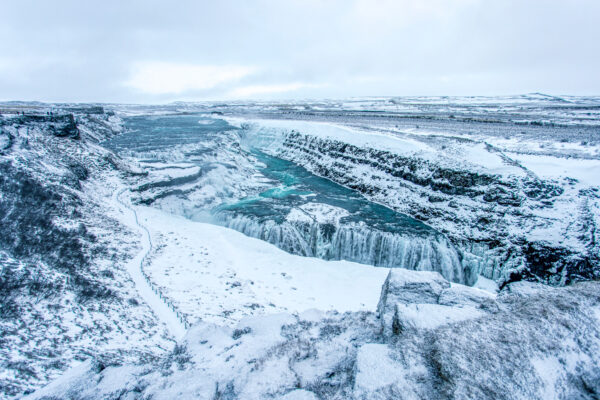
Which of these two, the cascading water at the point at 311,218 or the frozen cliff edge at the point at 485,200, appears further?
the cascading water at the point at 311,218

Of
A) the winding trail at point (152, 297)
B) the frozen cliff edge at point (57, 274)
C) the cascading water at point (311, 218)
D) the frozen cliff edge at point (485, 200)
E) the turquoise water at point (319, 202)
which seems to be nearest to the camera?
the frozen cliff edge at point (57, 274)

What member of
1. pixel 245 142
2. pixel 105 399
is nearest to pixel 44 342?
pixel 105 399

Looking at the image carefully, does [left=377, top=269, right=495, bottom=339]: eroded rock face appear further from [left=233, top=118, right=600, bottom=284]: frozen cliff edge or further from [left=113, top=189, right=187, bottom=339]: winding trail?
[left=233, top=118, right=600, bottom=284]: frozen cliff edge

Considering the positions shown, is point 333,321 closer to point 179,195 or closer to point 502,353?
point 502,353

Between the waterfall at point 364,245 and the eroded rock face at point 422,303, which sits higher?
the eroded rock face at point 422,303

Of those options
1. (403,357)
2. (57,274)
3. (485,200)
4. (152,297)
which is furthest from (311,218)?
(403,357)

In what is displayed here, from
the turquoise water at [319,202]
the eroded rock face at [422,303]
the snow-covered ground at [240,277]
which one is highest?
the eroded rock face at [422,303]

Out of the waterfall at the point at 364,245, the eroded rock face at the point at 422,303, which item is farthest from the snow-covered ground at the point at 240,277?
the eroded rock face at the point at 422,303

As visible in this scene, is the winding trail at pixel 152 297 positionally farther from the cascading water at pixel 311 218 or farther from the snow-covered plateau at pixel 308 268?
the cascading water at pixel 311 218
